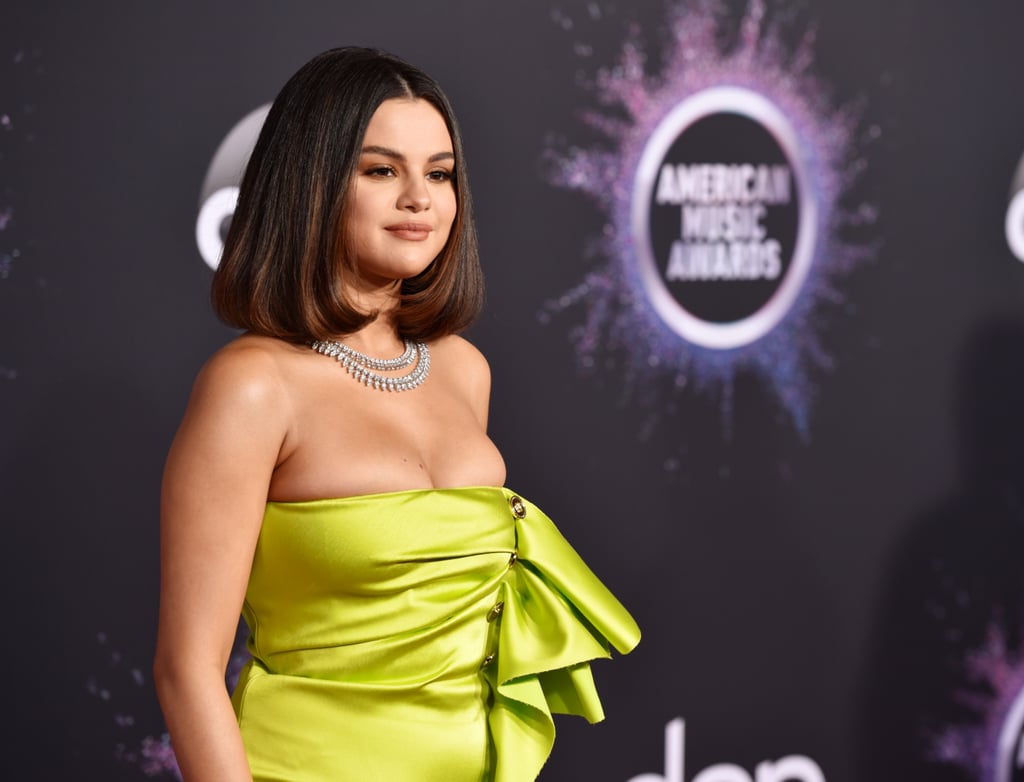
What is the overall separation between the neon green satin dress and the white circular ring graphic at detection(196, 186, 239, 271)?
931mm

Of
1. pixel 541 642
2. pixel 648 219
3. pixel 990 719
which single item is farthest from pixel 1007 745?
pixel 541 642

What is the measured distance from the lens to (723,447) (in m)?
2.89

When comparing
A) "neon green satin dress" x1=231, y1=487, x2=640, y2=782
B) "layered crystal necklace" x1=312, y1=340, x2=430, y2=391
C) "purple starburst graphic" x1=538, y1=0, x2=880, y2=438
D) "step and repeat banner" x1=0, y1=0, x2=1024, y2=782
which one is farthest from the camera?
"purple starburst graphic" x1=538, y1=0, x2=880, y2=438

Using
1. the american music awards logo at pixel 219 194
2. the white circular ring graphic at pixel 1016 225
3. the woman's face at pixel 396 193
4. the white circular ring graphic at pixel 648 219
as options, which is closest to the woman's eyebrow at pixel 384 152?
the woman's face at pixel 396 193

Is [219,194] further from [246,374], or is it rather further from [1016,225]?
[1016,225]

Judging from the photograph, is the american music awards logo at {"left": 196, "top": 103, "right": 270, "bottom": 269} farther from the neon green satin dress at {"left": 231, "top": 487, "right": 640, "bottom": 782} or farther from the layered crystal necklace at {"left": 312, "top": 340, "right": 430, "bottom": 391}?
the neon green satin dress at {"left": 231, "top": 487, "right": 640, "bottom": 782}

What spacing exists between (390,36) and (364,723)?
1.47 metres

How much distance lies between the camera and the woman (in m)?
1.50

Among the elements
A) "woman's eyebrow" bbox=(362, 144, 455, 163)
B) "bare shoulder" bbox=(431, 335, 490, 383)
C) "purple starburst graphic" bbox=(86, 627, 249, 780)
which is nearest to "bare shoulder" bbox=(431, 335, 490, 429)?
"bare shoulder" bbox=(431, 335, 490, 383)

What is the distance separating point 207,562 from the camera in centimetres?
149

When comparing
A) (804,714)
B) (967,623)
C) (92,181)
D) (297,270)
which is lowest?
(804,714)

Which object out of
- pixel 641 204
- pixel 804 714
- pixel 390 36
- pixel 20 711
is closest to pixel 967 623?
pixel 804 714

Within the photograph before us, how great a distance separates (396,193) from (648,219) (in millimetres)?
1201

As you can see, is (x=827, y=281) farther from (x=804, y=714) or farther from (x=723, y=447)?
(x=804, y=714)
